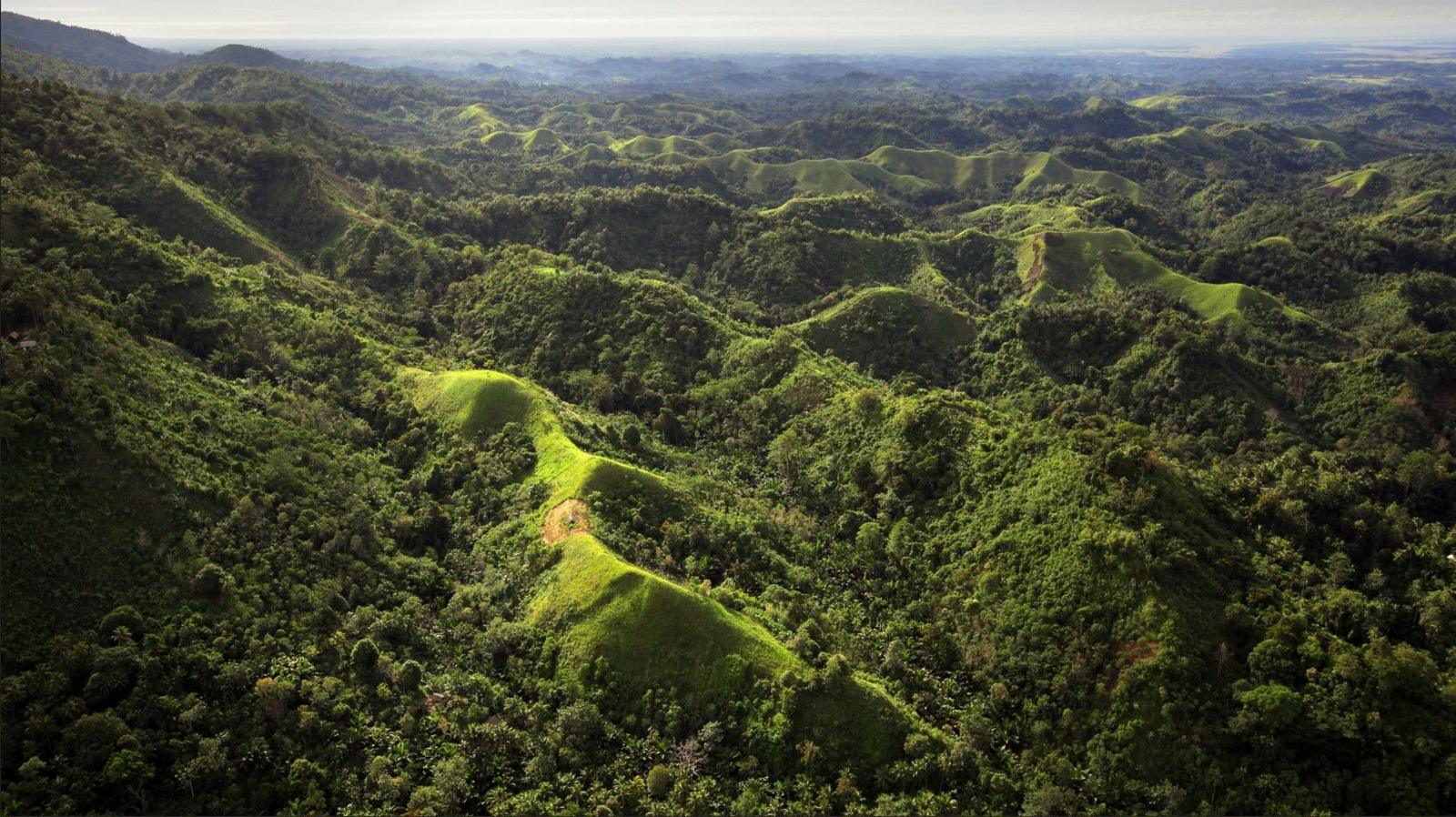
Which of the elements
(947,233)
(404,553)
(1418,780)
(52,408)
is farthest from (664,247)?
(1418,780)

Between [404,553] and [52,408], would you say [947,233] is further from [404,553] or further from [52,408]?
[52,408]

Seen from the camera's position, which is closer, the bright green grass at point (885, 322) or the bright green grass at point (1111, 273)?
the bright green grass at point (885, 322)

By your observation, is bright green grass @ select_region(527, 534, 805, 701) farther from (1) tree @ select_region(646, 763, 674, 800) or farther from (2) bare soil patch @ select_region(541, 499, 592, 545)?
(1) tree @ select_region(646, 763, 674, 800)

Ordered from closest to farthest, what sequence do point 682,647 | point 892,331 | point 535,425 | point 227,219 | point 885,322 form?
point 682,647
point 535,425
point 227,219
point 892,331
point 885,322

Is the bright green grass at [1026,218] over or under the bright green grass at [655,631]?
over

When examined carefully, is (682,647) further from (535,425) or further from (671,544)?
(535,425)

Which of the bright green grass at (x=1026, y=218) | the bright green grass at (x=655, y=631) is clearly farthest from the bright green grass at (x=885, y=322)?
the bright green grass at (x=655, y=631)

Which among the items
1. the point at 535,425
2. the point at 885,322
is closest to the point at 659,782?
the point at 535,425

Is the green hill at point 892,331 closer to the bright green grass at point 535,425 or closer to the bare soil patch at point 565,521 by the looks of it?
the bright green grass at point 535,425
